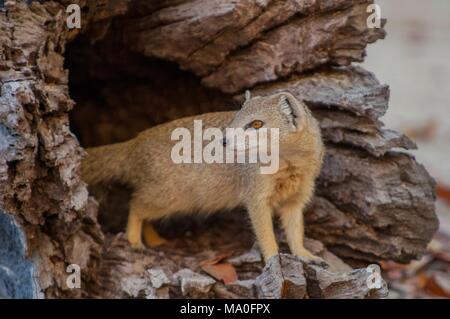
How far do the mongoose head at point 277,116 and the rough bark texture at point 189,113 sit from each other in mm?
394

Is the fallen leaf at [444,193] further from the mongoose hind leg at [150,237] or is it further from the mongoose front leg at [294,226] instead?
the mongoose hind leg at [150,237]

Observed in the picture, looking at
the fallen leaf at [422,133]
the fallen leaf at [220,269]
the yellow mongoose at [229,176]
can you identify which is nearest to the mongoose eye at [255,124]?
the yellow mongoose at [229,176]

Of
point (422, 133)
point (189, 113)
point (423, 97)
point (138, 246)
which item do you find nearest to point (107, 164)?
point (138, 246)

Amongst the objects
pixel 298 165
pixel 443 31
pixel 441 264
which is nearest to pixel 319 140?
pixel 298 165

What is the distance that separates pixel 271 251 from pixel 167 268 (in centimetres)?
57

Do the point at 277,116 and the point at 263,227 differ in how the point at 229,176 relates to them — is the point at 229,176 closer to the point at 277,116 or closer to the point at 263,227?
the point at 263,227

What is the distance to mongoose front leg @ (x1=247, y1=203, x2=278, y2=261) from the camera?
12.4ft

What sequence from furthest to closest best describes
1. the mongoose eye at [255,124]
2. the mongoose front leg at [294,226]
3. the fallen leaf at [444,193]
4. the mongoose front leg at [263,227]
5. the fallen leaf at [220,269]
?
the fallen leaf at [444,193] < the mongoose front leg at [294,226] < the mongoose front leg at [263,227] < the fallen leaf at [220,269] < the mongoose eye at [255,124]

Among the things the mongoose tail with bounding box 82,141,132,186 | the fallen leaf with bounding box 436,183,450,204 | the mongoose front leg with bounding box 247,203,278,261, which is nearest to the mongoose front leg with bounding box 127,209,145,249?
the mongoose tail with bounding box 82,141,132,186

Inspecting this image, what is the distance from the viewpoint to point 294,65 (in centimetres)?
393

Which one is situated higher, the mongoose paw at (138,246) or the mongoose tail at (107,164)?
the mongoose tail at (107,164)

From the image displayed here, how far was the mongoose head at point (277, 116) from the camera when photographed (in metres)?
3.51

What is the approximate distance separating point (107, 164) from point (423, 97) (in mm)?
5134

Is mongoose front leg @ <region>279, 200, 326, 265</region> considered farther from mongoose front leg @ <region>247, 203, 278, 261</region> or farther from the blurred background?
the blurred background
